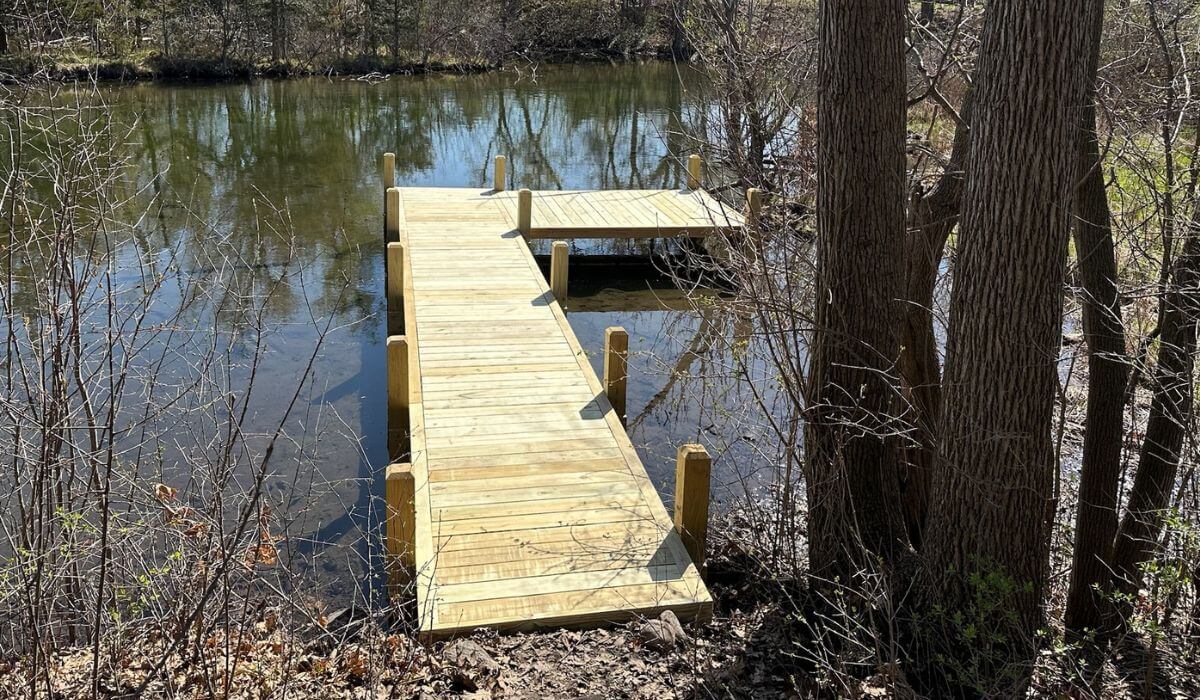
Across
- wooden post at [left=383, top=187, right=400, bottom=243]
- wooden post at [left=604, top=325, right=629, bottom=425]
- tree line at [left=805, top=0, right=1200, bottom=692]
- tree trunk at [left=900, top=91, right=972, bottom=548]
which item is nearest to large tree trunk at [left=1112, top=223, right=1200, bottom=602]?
tree line at [left=805, top=0, right=1200, bottom=692]

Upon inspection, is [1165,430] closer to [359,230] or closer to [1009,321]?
[1009,321]

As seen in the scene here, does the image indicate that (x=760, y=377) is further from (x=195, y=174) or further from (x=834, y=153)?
(x=195, y=174)

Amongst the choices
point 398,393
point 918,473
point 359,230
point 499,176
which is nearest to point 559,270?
point 398,393

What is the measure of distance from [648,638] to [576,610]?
1.35 feet

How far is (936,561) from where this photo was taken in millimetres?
4574

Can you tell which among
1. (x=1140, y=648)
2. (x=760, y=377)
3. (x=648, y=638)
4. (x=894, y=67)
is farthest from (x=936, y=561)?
(x=760, y=377)

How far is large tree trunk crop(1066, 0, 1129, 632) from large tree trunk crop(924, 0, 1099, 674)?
0.58m

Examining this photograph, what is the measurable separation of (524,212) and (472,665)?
8.67 meters

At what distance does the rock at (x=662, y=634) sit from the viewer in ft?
15.8

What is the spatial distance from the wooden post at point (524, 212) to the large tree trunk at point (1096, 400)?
830 cm

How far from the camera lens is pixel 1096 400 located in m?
4.92

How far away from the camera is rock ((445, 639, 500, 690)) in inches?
173

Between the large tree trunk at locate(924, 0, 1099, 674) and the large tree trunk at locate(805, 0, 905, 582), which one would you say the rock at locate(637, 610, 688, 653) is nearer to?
the large tree trunk at locate(805, 0, 905, 582)

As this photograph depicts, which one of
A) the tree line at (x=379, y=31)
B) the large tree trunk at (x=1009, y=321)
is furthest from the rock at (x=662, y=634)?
the tree line at (x=379, y=31)
